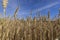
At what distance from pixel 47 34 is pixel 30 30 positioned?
385 mm

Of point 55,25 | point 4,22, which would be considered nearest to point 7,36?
point 4,22

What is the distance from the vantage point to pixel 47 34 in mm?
4363

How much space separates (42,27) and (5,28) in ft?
2.77

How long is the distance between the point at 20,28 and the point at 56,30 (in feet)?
2.68

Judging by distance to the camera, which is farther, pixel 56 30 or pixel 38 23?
pixel 38 23

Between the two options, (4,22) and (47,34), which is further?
(4,22)

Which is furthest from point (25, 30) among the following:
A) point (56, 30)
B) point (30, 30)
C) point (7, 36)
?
point (56, 30)

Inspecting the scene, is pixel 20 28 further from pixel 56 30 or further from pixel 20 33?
pixel 56 30

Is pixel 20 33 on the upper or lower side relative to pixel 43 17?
lower

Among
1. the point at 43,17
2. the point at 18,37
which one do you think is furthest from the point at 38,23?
A: the point at 18,37

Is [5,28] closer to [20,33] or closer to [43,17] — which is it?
[20,33]

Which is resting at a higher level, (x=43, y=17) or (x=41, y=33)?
(x=43, y=17)

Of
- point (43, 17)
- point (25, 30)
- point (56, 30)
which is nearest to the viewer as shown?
point (56, 30)

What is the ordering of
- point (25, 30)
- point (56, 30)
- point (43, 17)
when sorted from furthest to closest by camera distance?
point (43, 17) → point (25, 30) → point (56, 30)
